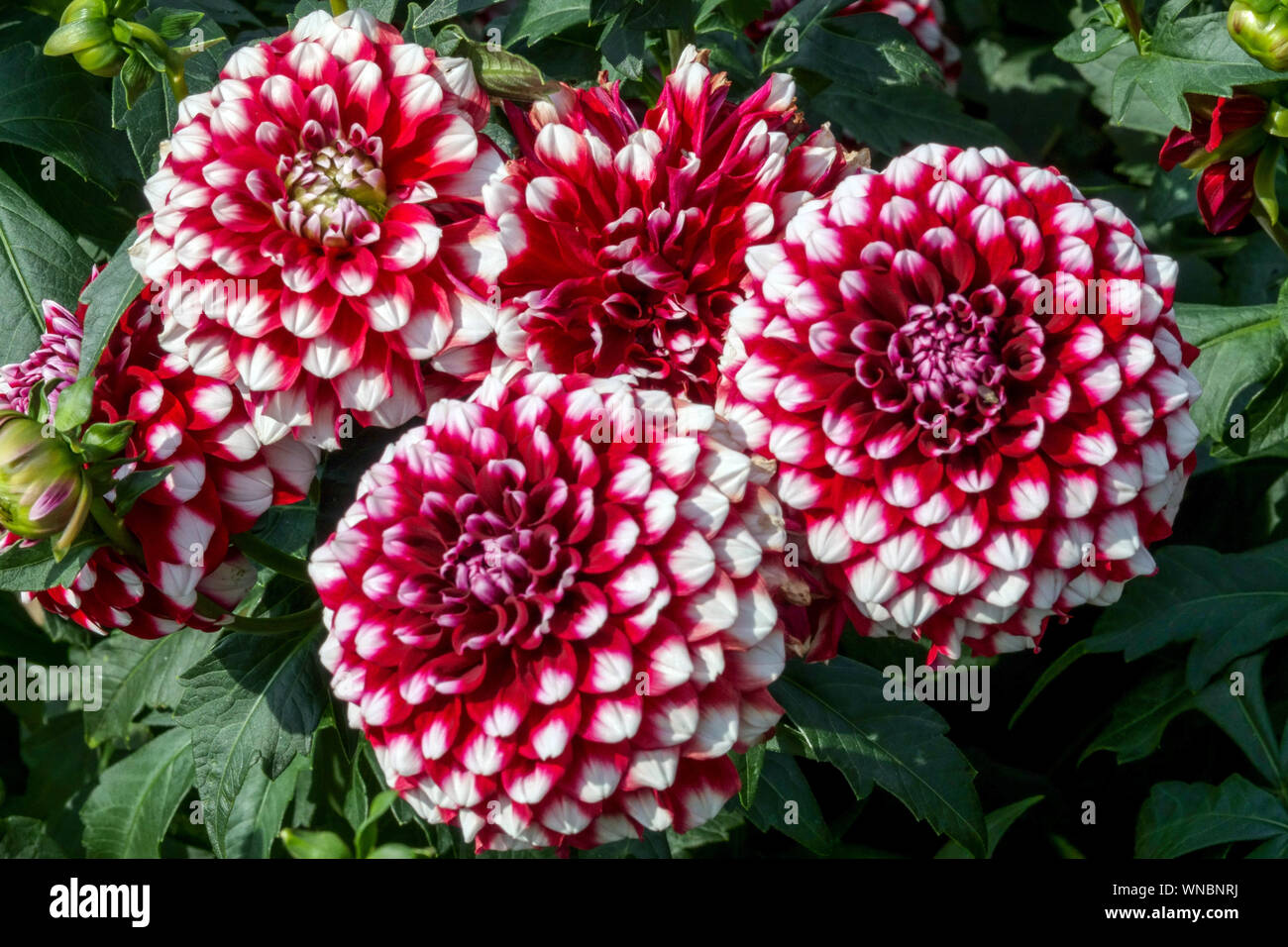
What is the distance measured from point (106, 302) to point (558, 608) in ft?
1.63

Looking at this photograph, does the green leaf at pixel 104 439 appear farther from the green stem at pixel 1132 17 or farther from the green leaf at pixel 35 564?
the green stem at pixel 1132 17

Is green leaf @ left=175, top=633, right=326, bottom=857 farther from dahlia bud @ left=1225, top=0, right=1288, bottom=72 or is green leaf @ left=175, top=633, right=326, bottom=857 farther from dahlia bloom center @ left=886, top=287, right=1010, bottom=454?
dahlia bud @ left=1225, top=0, right=1288, bottom=72

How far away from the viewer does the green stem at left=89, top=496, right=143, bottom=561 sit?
1.04 m

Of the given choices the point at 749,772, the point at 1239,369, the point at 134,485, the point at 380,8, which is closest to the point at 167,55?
the point at 380,8

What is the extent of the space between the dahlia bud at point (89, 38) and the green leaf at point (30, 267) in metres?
0.28

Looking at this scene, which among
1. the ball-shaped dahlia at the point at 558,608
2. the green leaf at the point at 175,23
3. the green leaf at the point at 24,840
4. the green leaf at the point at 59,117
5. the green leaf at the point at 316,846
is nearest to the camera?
the ball-shaped dahlia at the point at 558,608

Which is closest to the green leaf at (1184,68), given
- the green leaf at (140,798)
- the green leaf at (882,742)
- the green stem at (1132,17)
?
the green stem at (1132,17)

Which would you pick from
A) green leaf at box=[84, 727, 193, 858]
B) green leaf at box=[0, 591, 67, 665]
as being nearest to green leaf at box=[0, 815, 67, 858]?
green leaf at box=[84, 727, 193, 858]

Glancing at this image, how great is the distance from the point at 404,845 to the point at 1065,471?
1065 millimetres

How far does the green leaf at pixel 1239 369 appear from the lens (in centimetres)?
144

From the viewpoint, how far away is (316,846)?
159 cm

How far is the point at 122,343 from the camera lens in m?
1.12

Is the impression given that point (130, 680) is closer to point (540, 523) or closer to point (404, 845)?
point (404, 845)
